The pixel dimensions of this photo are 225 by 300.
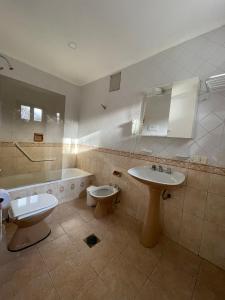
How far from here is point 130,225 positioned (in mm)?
1930

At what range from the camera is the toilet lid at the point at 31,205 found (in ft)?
4.60

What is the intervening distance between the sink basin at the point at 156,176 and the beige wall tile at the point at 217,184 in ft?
0.89

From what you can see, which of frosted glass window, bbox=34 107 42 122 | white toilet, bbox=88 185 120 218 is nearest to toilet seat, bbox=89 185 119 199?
white toilet, bbox=88 185 120 218

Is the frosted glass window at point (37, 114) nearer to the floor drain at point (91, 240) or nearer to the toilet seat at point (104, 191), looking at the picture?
the toilet seat at point (104, 191)

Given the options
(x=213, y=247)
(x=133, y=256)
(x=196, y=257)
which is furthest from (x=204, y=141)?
(x=133, y=256)

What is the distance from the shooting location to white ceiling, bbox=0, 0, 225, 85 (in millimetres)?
1265

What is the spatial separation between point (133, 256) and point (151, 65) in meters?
2.39

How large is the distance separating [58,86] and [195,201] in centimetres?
304

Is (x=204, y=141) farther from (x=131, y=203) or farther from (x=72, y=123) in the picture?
(x=72, y=123)

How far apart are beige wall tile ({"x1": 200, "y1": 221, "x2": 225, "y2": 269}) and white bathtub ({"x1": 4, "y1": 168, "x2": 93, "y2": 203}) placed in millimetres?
1968

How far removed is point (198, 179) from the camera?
1484 millimetres

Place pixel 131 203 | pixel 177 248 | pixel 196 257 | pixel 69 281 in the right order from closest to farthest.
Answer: pixel 69 281 → pixel 196 257 → pixel 177 248 → pixel 131 203

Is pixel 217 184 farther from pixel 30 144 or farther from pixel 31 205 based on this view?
pixel 30 144

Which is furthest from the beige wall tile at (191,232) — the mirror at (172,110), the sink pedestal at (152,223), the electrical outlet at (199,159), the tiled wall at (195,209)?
the mirror at (172,110)
